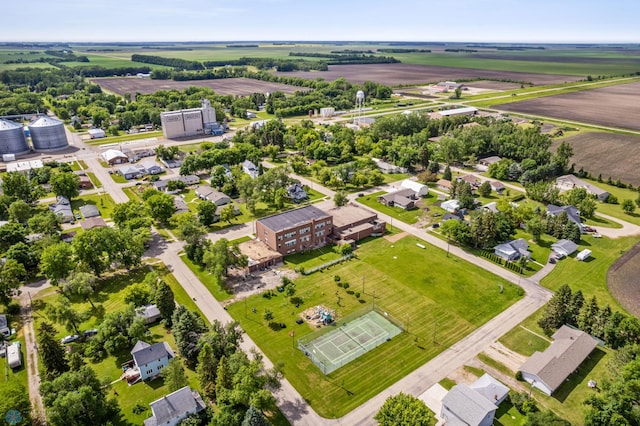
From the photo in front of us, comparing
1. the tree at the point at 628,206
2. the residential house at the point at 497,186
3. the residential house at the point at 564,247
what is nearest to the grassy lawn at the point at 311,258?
the residential house at the point at 564,247

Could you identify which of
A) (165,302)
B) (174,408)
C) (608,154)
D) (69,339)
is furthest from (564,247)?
(69,339)

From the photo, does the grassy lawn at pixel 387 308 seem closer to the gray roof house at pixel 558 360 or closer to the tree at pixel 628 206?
the gray roof house at pixel 558 360

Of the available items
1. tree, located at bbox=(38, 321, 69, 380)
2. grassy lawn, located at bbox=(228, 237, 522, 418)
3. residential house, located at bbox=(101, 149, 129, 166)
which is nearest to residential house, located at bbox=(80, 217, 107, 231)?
tree, located at bbox=(38, 321, 69, 380)

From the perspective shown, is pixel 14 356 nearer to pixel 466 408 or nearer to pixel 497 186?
pixel 466 408

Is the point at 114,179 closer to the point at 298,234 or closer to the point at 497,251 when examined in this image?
the point at 298,234

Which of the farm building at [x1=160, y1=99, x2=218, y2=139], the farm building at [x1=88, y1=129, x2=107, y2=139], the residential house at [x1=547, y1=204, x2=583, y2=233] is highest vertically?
the farm building at [x1=160, y1=99, x2=218, y2=139]

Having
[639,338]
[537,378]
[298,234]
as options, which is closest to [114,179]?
[298,234]

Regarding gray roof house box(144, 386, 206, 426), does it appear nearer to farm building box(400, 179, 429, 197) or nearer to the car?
the car
